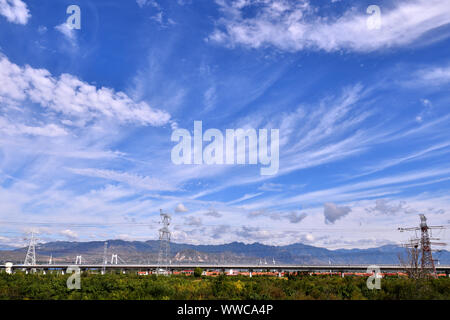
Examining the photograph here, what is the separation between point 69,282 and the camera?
4641cm

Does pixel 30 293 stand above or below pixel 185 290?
below
